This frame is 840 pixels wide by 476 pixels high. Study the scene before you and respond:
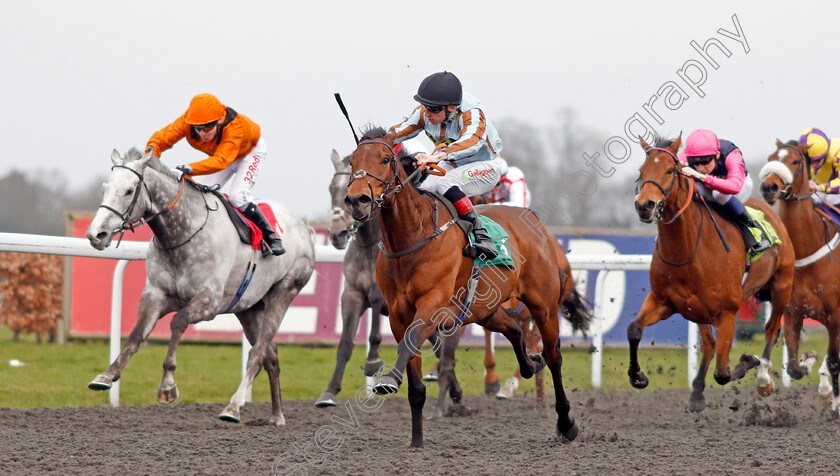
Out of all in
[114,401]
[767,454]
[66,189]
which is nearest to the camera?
[767,454]

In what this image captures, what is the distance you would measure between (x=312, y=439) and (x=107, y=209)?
1783mm

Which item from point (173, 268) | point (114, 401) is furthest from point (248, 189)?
point (114, 401)

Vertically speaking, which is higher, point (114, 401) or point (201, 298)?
point (201, 298)

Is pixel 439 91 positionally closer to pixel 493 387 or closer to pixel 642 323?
pixel 642 323

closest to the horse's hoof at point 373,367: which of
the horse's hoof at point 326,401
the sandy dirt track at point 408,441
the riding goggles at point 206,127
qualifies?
the sandy dirt track at point 408,441

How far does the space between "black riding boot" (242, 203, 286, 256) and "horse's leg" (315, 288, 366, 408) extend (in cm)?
65

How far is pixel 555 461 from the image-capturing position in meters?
4.34

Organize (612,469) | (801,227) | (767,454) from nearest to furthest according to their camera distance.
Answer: (612,469)
(767,454)
(801,227)

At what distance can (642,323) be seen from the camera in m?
5.78

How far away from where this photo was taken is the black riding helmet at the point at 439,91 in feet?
15.9

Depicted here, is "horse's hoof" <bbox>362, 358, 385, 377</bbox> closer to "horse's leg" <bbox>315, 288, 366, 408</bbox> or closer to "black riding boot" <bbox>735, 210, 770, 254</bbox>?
"horse's leg" <bbox>315, 288, 366, 408</bbox>

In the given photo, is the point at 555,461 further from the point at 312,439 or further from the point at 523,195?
the point at 523,195

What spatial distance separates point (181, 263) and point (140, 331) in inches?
21.0

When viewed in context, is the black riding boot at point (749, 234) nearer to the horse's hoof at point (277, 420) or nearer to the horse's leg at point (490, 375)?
the horse's leg at point (490, 375)
